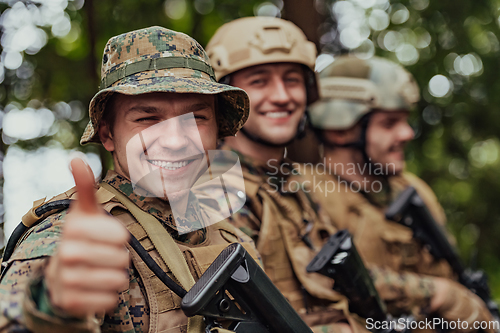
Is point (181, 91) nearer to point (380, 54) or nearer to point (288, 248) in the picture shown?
point (288, 248)

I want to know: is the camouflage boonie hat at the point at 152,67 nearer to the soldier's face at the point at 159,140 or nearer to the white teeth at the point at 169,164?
the soldier's face at the point at 159,140

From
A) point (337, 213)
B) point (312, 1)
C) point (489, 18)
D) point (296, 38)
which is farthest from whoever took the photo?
point (489, 18)

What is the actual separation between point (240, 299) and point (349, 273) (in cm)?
105

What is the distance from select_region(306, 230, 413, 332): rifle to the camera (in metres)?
2.33

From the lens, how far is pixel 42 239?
1.22 metres

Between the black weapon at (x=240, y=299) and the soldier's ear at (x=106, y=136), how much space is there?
1.89 ft

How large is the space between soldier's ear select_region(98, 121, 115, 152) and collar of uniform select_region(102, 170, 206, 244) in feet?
0.30

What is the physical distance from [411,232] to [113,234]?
3281mm

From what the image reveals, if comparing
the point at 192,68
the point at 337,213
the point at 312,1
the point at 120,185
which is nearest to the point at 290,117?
the point at 337,213

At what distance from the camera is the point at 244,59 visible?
2818 mm

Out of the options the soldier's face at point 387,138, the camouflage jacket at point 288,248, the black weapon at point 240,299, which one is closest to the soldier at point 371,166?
the soldier's face at point 387,138

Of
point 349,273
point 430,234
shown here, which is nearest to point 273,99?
point 349,273

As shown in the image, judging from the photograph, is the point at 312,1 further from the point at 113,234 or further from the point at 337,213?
the point at 113,234

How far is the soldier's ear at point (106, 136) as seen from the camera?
165 cm
